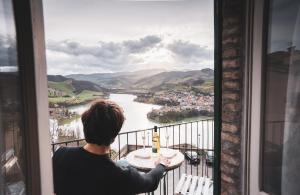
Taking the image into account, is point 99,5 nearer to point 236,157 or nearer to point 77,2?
point 77,2

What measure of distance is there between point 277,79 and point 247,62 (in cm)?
22

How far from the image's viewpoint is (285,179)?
4.54ft

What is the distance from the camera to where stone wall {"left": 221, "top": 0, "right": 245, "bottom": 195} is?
5.44 ft

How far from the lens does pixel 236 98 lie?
1694 mm

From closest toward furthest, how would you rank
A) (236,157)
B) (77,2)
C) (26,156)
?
(26,156) → (236,157) → (77,2)

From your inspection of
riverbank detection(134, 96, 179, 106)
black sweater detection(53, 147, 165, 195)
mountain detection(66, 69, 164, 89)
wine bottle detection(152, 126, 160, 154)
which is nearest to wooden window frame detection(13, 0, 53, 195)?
black sweater detection(53, 147, 165, 195)

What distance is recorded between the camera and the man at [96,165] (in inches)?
54.2

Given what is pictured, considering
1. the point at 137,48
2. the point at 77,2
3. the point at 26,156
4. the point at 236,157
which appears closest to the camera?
the point at 26,156

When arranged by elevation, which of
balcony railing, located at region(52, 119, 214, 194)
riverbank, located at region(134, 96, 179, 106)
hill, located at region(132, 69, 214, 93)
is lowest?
balcony railing, located at region(52, 119, 214, 194)

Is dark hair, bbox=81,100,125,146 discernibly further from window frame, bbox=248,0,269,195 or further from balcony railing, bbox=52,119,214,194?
balcony railing, bbox=52,119,214,194

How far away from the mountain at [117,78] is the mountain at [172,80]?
0.07 meters

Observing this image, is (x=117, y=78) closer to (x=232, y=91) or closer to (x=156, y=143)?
(x=156, y=143)

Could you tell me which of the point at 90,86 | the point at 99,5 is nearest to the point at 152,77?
the point at 90,86

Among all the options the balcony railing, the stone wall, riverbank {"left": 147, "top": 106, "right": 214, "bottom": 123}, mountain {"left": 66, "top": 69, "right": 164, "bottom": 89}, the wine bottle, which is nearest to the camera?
the stone wall
